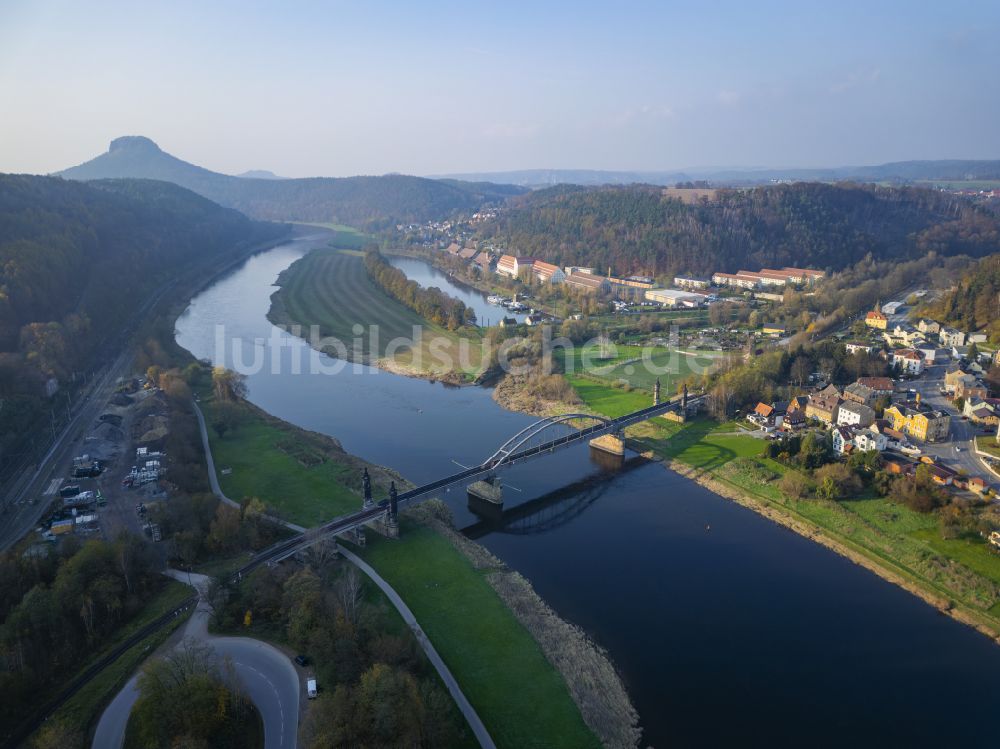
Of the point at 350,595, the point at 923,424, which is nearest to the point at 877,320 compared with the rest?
the point at 923,424

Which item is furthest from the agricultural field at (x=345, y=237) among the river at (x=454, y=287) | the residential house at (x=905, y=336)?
the residential house at (x=905, y=336)

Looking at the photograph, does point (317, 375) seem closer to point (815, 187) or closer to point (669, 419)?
point (669, 419)

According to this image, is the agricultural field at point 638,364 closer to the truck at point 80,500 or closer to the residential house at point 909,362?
the residential house at point 909,362

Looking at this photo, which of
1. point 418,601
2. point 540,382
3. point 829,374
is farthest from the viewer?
point 540,382

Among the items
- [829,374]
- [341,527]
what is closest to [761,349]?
[829,374]

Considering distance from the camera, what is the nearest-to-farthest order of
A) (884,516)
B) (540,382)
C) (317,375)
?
(884,516), (540,382), (317,375)

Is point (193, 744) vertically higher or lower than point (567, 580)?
higher
